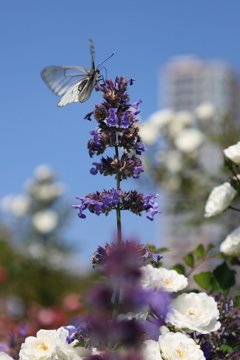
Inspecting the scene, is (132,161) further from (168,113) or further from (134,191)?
(168,113)

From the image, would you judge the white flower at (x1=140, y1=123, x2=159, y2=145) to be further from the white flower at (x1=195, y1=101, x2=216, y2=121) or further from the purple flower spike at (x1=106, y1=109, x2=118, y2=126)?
the purple flower spike at (x1=106, y1=109, x2=118, y2=126)

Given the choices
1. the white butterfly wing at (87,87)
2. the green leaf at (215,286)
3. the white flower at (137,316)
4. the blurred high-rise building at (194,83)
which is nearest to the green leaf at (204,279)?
the green leaf at (215,286)

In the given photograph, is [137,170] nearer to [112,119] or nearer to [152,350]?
[112,119]

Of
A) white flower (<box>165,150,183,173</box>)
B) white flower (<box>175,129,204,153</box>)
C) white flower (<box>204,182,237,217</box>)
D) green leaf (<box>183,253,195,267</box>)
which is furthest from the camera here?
white flower (<box>165,150,183,173</box>)

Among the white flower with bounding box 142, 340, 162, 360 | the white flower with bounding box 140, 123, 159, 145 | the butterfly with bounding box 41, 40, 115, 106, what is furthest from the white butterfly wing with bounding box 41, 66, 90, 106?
the white flower with bounding box 140, 123, 159, 145

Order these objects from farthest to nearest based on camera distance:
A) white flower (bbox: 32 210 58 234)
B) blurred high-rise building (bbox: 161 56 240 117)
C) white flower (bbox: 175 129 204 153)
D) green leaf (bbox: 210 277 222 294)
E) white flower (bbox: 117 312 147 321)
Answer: blurred high-rise building (bbox: 161 56 240 117), white flower (bbox: 32 210 58 234), white flower (bbox: 175 129 204 153), green leaf (bbox: 210 277 222 294), white flower (bbox: 117 312 147 321)

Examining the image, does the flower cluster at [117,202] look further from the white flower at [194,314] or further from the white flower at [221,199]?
the white flower at [221,199]

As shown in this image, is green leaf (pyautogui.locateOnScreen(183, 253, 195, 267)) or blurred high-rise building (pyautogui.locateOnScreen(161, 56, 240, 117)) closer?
green leaf (pyautogui.locateOnScreen(183, 253, 195, 267))
